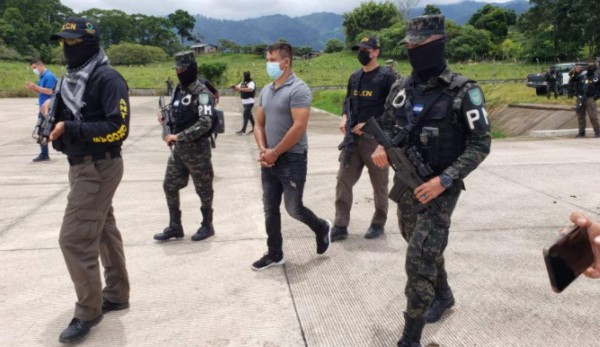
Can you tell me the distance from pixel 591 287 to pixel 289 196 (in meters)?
2.32

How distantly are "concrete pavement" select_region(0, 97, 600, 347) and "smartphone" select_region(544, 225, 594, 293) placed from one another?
150 centimetres

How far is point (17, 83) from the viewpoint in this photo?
117 ft

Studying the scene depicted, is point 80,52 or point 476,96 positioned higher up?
point 80,52

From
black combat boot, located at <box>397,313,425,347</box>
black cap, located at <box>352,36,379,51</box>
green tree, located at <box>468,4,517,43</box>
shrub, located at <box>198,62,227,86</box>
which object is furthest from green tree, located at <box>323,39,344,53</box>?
black combat boot, located at <box>397,313,425,347</box>

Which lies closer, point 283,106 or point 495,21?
point 283,106

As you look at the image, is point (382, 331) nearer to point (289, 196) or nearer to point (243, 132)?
point (289, 196)

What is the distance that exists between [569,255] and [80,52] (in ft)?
9.15

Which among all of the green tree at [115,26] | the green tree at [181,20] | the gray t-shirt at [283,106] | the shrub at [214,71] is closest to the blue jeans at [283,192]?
the gray t-shirt at [283,106]

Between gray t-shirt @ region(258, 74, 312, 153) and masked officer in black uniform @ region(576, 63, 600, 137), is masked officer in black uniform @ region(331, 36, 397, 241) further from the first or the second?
masked officer in black uniform @ region(576, 63, 600, 137)

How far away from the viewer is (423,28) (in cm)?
270

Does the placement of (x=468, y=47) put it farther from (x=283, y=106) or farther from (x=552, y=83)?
(x=283, y=106)

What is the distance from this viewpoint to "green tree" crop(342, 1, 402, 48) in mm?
83312

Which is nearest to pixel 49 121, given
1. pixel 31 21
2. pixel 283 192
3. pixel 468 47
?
pixel 283 192

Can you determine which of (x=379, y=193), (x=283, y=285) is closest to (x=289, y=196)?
(x=283, y=285)
